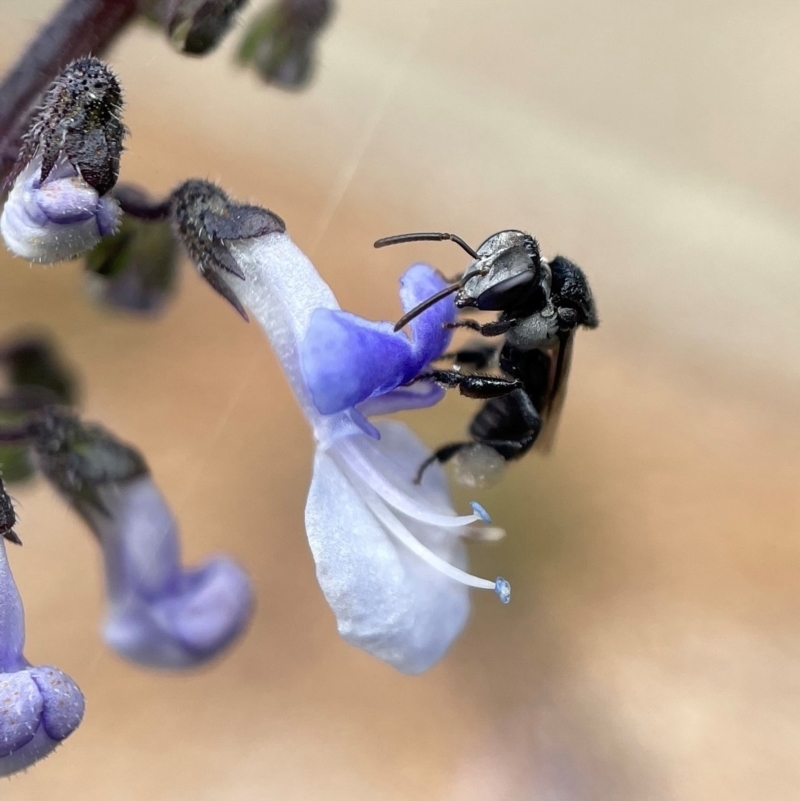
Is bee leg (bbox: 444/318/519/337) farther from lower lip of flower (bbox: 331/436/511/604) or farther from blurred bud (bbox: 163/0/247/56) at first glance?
blurred bud (bbox: 163/0/247/56)

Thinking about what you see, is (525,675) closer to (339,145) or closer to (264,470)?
(264,470)

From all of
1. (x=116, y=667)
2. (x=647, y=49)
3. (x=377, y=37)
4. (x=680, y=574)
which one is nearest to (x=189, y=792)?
(x=116, y=667)

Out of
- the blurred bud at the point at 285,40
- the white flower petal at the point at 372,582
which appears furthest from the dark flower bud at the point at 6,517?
the blurred bud at the point at 285,40

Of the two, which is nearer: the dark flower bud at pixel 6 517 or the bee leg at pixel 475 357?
the dark flower bud at pixel 6 517

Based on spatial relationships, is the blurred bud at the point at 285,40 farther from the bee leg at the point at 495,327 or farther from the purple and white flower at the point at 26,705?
the purple and white flower at the point at 26,705

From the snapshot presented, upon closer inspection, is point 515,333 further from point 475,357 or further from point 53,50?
point 53,50
